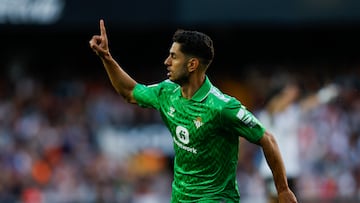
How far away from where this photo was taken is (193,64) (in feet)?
25.5

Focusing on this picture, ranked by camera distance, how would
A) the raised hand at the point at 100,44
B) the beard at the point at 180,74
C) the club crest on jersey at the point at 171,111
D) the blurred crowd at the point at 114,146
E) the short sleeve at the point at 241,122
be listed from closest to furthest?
the short sleeve at the point at 241,122 < the beard at the point at 180,74 < the club crest on jersey at the point at 171,111 < the raised hand at the point at 100,44 < the blurred crowd at the point at 114,146

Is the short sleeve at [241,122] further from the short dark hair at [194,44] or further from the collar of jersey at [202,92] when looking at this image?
the short dark hair at [194,44]

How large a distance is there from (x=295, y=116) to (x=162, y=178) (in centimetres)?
461

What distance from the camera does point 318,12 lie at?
18.0 metres

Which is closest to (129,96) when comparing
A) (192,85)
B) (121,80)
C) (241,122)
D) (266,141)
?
(121,80)

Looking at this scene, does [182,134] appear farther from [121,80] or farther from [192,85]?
[121,80]

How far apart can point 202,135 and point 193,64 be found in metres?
0.51

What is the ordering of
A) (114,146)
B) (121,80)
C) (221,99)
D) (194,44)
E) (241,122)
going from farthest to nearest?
(114,146)
(121,80)
(194,44)
(221,99)
(241,122)

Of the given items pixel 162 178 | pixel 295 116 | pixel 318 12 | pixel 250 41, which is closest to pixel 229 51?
pixel 250 41

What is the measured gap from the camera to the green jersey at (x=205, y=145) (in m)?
→ 7.66

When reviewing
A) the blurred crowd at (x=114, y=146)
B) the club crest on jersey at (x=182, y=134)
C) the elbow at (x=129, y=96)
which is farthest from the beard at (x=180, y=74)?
the blurred crowd at (x=114, y=146)

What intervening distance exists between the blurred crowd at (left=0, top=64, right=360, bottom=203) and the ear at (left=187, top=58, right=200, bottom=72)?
22.6 ft

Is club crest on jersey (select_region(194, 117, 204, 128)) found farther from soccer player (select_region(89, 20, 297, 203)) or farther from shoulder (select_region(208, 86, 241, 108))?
shoulder (select_region(208, 86, 241, 108))

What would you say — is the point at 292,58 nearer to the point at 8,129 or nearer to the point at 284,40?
the point at 284,40
